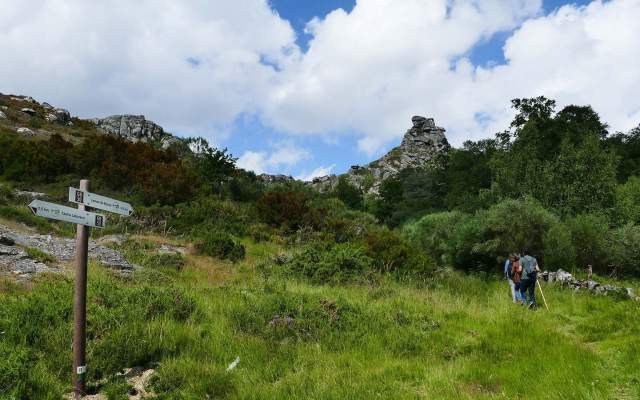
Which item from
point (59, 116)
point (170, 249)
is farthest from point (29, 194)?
point (59, 116)

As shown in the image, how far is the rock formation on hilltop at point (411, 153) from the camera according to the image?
352 feet

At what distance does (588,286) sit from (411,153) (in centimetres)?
10554

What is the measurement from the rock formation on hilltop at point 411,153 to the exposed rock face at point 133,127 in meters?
51.4

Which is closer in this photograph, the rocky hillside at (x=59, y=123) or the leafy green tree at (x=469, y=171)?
the rocky hillside at (x=59, y=123)

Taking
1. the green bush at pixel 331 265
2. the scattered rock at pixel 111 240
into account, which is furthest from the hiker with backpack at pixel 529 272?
the scattered rock at pixel 111 240

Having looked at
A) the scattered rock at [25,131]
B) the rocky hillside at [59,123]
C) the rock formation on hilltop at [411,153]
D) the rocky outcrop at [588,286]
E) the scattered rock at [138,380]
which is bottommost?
the rocky outcrop at [588,286]

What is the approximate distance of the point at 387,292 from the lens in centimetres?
1036

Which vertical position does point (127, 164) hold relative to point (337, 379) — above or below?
above

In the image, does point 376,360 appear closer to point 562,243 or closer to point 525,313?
point 525,313

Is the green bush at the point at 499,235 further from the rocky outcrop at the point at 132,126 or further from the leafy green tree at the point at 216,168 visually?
the rocky outcrop at the point at 132,126

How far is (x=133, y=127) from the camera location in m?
54.4

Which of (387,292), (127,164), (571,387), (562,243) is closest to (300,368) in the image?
(571,387)

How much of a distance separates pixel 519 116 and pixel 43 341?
41411 mm

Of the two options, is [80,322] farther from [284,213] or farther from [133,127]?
[133,127]
